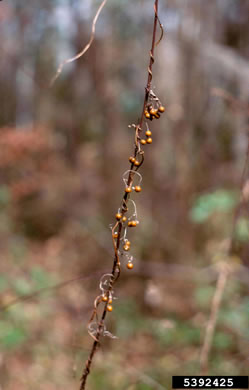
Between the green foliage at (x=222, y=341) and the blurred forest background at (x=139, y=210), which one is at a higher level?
the blurred forest background at (x=139, y=210)

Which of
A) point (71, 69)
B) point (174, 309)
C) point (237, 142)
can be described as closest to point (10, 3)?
point (71, 69)

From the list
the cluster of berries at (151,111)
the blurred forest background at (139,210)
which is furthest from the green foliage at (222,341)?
the cluster of berries at (151,111)

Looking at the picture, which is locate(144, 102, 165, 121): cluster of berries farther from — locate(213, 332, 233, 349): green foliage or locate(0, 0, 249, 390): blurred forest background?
locate(213, 332, 233, 349): green foliage

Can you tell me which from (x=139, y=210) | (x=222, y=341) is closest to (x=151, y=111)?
(x=222, y=341)

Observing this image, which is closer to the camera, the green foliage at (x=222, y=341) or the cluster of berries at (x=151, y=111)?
the cluster of berries at (x=151, y=111)

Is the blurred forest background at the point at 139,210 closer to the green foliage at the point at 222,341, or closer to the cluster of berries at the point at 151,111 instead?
the green foliage at the point at 222,341

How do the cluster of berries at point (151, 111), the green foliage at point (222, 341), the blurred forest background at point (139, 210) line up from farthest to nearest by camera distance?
the blurred forest background at point (139, 210)
the green foliage at point (222, 341)
the cluster of berries at point (151, 111)

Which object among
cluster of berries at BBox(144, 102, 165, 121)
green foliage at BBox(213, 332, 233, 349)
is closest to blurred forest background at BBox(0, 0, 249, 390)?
green foliage at BBox(213, 332, 233, 349)

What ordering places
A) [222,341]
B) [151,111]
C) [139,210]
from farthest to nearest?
[139,210] < [222,341] < [151,111]

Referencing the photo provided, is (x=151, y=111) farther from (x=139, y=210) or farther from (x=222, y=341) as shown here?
(x=139, y=210)

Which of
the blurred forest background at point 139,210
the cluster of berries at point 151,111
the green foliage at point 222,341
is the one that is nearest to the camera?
the cluster of berries at point 151,111

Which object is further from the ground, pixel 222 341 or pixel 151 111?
pixel 151 111
